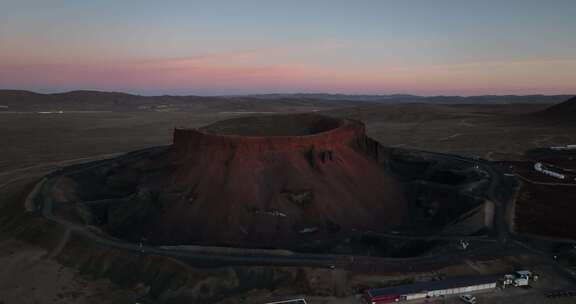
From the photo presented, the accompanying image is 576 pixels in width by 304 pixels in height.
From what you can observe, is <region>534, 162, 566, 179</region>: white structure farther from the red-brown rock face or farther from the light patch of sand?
the light patch of sand

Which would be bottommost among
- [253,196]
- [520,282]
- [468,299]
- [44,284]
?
[44,284]

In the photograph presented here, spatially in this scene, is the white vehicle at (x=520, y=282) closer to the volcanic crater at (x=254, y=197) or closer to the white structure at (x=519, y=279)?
the white structure at (x=519, y=279)

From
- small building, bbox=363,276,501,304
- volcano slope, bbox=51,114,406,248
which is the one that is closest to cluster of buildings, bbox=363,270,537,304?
small building, bbox=363,276,501,304

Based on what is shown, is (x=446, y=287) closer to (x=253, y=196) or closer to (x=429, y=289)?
(x=429, y=289)

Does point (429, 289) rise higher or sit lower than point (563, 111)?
lower

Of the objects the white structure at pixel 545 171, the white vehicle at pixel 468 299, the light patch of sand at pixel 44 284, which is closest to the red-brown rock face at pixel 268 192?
the light patch of sand at pixel 44 284

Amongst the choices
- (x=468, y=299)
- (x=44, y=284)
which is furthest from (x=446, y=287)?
(x=44, y=284)

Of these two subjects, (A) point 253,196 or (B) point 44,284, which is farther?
(A) point 253,196
